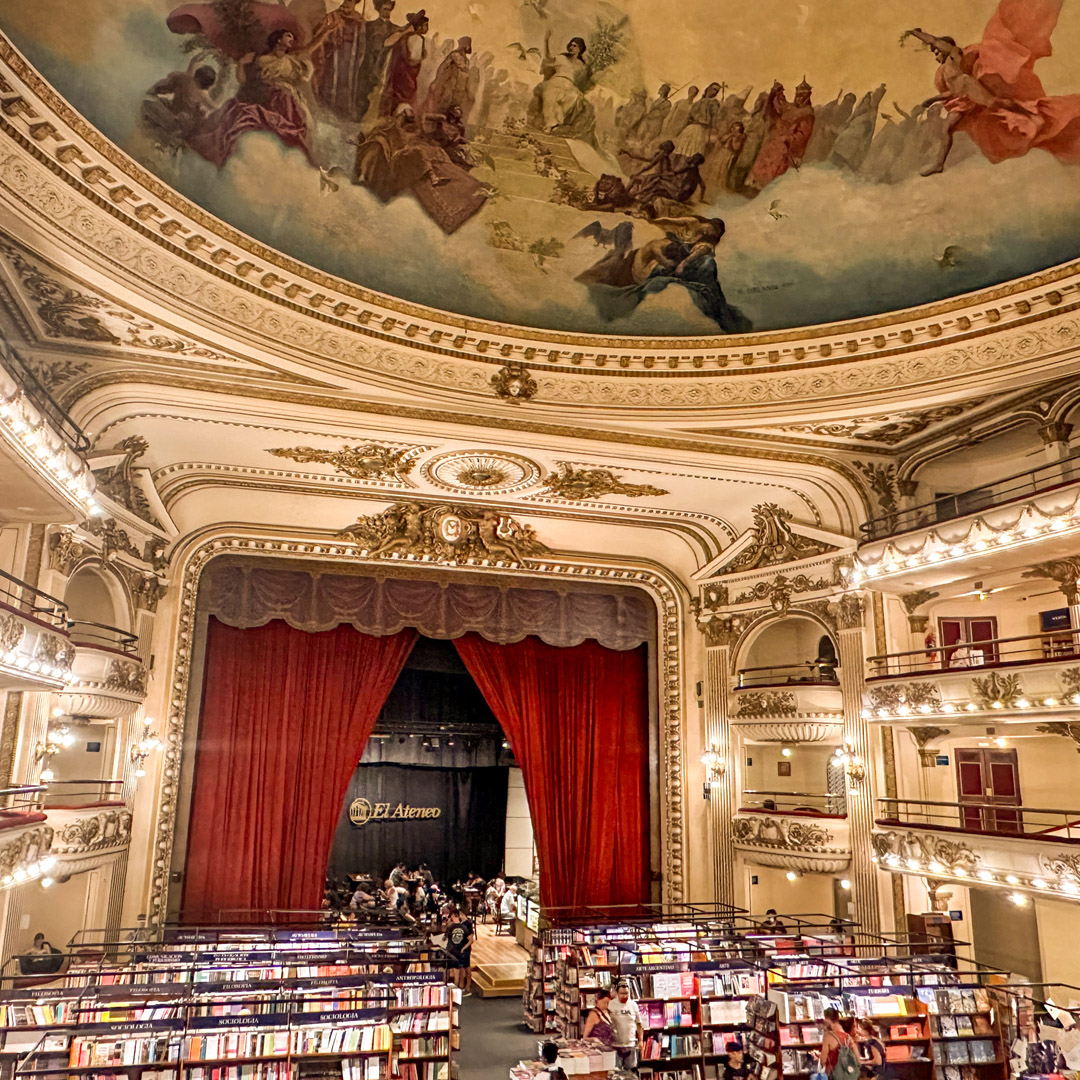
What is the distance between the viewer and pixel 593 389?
1237cm

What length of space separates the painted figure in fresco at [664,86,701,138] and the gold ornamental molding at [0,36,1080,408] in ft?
8.47

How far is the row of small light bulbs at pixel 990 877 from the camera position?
980 cm

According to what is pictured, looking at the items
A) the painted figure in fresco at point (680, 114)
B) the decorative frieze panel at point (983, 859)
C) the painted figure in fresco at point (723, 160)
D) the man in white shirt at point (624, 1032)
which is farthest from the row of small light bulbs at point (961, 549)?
the man in white shirt at point (624, 1032)

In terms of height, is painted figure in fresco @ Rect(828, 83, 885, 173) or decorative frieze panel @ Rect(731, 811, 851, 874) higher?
painted figure in fresco @ Rect(828, 83, 885, 173)

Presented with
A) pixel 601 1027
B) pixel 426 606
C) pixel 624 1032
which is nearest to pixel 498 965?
pixel 426 606

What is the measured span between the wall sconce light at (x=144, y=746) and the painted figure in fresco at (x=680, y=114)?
11637mm

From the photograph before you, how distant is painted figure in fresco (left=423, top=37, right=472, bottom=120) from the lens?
34.5 feet

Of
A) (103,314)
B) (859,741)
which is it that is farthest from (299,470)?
(859,741)

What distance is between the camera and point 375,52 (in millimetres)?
10195

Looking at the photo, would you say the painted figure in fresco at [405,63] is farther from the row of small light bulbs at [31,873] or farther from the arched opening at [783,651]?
the arched opening at [783,651]

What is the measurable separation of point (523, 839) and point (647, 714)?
6.46 meters

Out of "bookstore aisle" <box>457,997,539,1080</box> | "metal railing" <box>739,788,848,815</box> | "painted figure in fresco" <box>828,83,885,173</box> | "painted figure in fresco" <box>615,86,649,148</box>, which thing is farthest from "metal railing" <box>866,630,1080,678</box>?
"painted figure in fresco" <box>615,86,649,148</box>

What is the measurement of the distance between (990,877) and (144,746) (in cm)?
1200

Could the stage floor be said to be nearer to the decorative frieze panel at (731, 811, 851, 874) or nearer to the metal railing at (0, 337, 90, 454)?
the decorative frieze panel at (731, 811, 851, 874)
